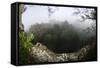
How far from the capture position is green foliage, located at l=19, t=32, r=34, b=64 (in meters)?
2.88

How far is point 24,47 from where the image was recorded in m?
2.90

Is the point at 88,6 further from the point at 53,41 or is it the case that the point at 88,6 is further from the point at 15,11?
the point at 15,11

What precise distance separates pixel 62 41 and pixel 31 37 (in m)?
0.42

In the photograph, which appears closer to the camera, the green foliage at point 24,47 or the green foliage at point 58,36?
the green foliage at point 24,47

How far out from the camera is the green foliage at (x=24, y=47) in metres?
2.88

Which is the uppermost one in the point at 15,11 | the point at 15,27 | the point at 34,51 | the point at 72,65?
the point at 15,11

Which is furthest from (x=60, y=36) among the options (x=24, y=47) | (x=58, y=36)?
(x=24, y=47)

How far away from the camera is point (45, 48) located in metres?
3.02

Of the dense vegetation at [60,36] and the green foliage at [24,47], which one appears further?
the dense vegetation at [60,36]

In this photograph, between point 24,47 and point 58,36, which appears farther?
point 58,36

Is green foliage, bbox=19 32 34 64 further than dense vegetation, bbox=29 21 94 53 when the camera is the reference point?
No

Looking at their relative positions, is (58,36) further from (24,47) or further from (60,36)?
(24,47)

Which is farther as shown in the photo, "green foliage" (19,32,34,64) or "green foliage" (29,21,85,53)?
"green foliage" (29,21,85,53)
